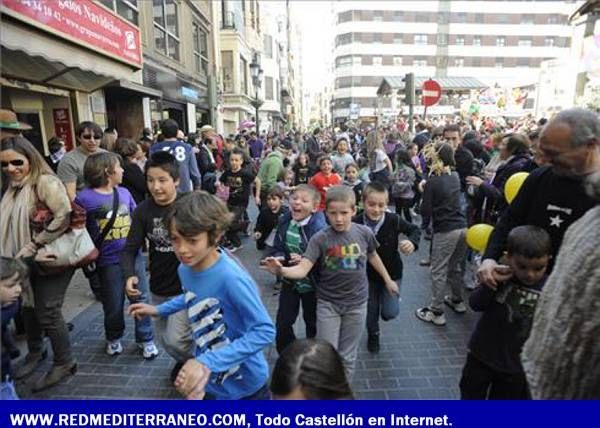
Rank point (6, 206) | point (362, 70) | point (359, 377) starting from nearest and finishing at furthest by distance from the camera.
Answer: point (6, 206), point (359, 377), point (362, 70)

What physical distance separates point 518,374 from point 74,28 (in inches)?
294

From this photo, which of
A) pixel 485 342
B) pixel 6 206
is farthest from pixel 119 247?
pixel 485 342

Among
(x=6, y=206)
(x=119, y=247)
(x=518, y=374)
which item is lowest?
(x=518, y=374)

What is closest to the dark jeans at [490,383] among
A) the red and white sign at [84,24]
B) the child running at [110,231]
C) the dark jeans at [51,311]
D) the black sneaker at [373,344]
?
the black sneaker at [373,344]

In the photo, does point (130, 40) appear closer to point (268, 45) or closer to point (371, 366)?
point (371, 366)

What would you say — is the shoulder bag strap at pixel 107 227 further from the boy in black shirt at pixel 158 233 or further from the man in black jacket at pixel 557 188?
the man in black jacket at pixel 557 188

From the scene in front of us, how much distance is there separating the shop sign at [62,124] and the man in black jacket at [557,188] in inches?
312

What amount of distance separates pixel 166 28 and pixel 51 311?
1289 cm

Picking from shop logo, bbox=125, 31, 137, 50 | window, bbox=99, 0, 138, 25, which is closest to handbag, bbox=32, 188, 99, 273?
shop logo, bbox=125, 31, 137, 50

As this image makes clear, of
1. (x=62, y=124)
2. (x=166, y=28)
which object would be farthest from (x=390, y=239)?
(x=166, y=28)

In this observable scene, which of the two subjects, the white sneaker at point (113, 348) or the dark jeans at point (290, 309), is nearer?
the dark jeans at point (290, 309)

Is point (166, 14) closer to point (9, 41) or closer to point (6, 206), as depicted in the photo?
point (9, 41)

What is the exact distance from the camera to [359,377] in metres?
3.36

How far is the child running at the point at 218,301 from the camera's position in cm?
191
